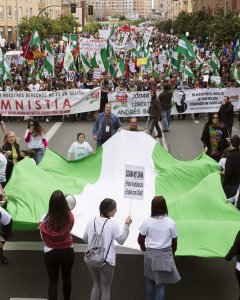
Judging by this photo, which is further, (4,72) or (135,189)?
(4,72)

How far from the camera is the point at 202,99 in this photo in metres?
19.1

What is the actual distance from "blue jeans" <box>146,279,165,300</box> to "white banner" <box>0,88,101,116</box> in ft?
44.3

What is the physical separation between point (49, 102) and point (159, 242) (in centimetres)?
1376

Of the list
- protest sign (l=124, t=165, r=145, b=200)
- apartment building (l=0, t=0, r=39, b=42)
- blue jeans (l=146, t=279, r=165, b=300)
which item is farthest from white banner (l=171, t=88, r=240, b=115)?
apartment building (l=0, t=0, r=39, b=42)

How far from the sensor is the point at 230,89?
750 inches

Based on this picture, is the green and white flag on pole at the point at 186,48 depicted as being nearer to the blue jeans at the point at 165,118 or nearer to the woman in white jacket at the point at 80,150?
the blue jeans at the point at 165,118

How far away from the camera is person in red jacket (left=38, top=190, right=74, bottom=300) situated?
546 centimetres

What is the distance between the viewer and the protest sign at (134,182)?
21.6 feet

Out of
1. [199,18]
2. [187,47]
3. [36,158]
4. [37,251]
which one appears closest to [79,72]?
[187,47]

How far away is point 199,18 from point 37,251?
194 feet

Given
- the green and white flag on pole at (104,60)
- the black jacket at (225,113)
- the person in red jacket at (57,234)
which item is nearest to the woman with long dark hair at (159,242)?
the person in red jacket at (57,234)

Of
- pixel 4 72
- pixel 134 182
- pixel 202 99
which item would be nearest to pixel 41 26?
pixel 4 72

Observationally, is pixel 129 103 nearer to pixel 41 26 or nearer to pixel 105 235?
pixel 105 235

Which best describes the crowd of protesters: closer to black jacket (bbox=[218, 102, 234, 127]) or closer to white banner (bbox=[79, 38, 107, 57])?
black jacket (bbox=[218, 102, 234, 127])
